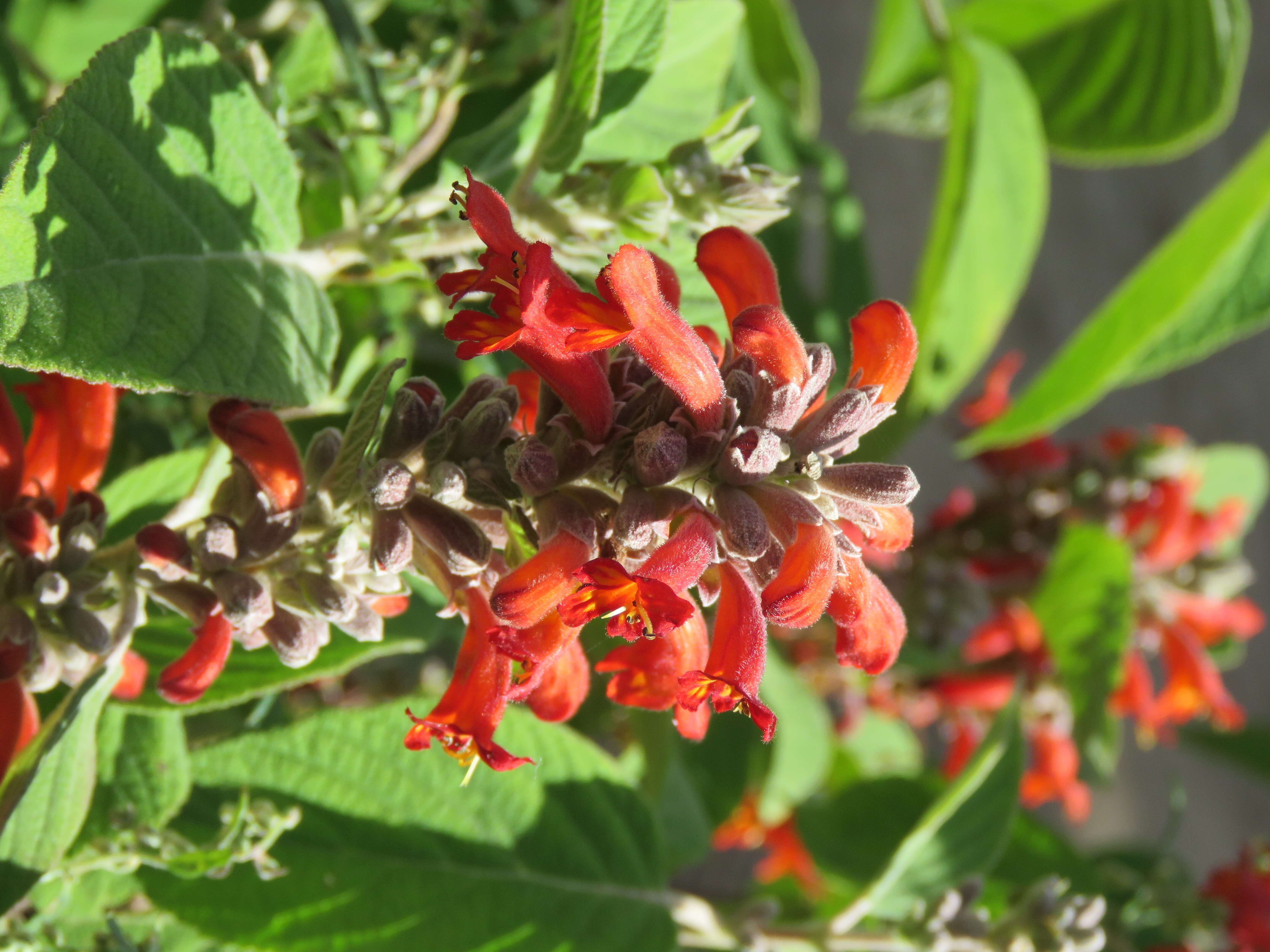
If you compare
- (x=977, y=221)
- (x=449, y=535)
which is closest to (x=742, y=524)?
(x=449, y=535)

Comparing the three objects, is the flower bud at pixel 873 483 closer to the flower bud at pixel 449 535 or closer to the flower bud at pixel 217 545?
the flower bud at pixel 449 535

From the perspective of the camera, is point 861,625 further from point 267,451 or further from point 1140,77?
point 1140,77

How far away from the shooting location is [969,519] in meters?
1.34

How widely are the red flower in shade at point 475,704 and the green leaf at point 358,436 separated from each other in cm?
8

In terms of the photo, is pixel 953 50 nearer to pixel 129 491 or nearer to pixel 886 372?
pixel 886 372

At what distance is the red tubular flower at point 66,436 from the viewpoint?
21.7 inches

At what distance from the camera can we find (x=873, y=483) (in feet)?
1.51

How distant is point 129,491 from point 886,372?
0.47m

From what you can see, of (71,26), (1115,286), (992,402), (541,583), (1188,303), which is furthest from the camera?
(1115,286)

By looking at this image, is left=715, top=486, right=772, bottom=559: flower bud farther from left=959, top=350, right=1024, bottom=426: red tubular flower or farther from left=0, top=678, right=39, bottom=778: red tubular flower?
left=959, top=350, right=1024, bottom=426: red tubular flower

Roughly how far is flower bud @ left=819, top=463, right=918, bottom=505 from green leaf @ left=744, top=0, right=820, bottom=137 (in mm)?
856

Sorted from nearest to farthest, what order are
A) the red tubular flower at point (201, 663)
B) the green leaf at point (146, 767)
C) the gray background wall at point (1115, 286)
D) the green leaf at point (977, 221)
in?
the red tubular flower at point (201, 663) < the green leaf at point (146, 767) < the green leaf at point (977, 221) < the gray background wall at point (1115, 286)

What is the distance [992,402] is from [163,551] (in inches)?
51.7

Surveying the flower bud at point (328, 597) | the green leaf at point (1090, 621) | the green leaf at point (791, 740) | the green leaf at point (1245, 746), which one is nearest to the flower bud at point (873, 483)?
the flower bud at point (328, 597)
